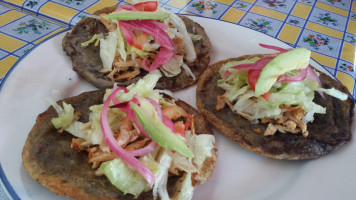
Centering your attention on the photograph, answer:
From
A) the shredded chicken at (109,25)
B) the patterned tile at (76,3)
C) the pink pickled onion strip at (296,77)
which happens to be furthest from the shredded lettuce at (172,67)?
the patterned tile at (76,3)

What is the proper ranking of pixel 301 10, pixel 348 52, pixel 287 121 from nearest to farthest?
pixel 287 121 < pixel 348 52 < pixel 301 10

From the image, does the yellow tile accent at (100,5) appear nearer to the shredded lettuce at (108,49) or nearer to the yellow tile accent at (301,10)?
the shredded lettuce at (108,49)

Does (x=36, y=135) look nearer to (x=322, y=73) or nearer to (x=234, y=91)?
(x=234, y=91)

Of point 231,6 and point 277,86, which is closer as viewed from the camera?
point 277,86

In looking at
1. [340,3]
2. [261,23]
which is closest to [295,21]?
[261,23]

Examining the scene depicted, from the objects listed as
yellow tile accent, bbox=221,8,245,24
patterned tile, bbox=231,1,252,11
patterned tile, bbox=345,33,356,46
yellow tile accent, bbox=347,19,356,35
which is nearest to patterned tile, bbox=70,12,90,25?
yellow tile accent, bbox=221,8,245,24

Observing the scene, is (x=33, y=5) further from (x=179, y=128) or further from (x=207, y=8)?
(x=179, y=128)

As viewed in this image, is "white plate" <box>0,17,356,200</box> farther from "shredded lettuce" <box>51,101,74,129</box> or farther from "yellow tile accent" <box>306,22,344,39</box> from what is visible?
"yellow tile accent" <box>306,22,344,39</box>

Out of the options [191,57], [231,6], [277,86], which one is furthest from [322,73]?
[231,6]
